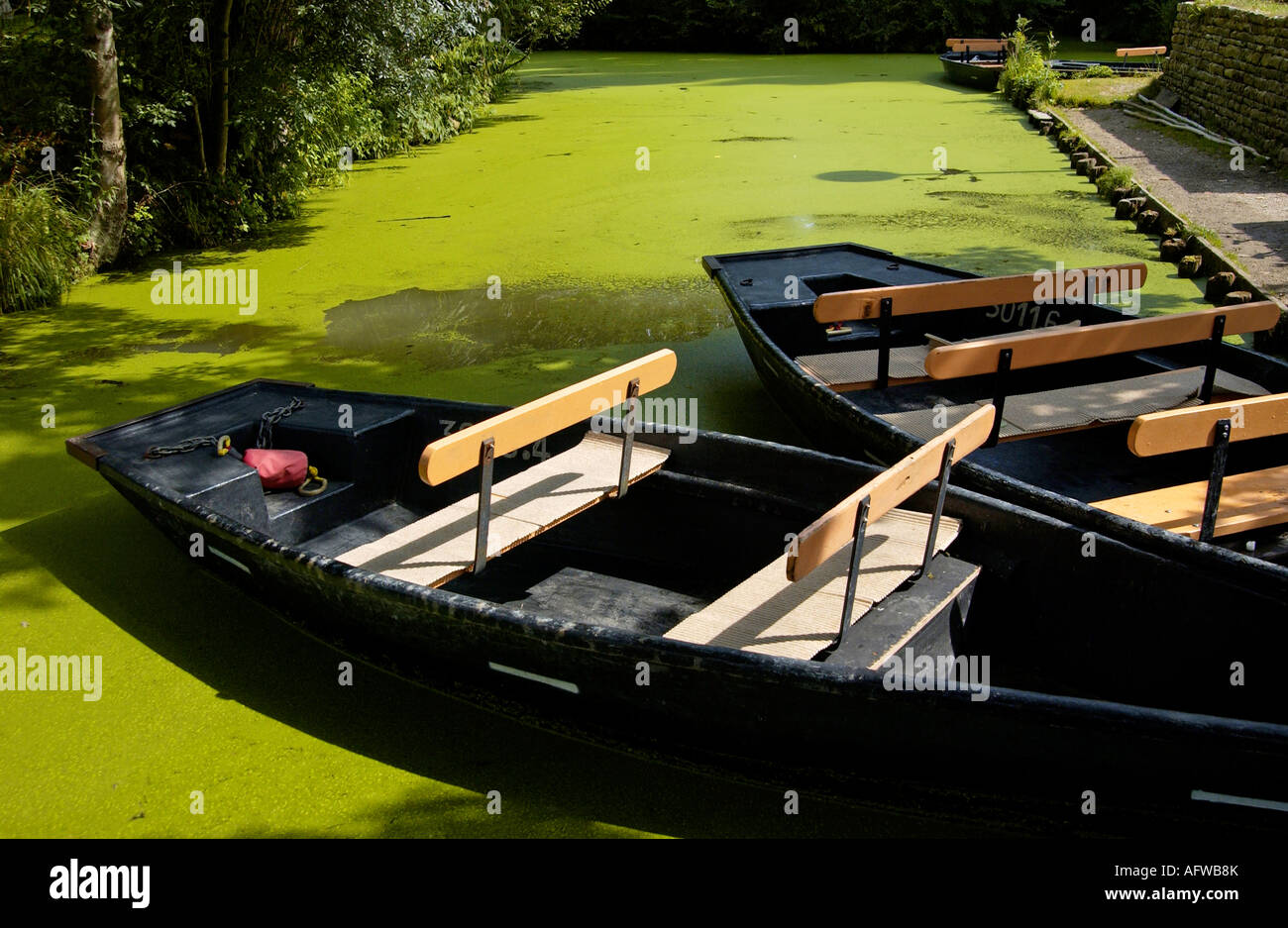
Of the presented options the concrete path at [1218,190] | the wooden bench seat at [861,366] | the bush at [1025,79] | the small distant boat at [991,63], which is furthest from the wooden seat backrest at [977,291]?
the small distant boat at [991,63]

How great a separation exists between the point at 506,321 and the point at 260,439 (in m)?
2.59

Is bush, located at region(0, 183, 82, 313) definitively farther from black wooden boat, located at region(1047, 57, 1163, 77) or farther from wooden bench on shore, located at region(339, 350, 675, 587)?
black wooden boat, located at region(1047, 57, 1163, 77)

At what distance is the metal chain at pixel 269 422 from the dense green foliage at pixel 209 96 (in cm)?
348

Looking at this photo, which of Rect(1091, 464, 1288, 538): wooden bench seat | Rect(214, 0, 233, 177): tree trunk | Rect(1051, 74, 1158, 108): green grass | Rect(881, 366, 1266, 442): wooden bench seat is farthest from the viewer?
Rect(1051, 74, 1158, 108): green grass

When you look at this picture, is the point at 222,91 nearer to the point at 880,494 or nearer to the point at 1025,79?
the point at 880,494

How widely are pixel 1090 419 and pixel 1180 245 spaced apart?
3.74m

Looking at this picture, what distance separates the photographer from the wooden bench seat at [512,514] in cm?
341

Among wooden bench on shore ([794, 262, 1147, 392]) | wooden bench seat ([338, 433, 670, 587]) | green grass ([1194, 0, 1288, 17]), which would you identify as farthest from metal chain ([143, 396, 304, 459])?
green grass ([1194, 0, 1288, 17])

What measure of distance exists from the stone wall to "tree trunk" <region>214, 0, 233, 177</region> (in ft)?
27.4

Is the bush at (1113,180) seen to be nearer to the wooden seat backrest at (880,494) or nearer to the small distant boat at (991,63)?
the small distant boat at (991,63)

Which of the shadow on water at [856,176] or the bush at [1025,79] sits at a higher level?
the bush at [1025,79]

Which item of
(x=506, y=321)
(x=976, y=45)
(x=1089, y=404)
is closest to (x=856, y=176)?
(x=506, y=321)

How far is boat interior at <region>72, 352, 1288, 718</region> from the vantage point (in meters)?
2.89

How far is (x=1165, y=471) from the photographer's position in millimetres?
4035
